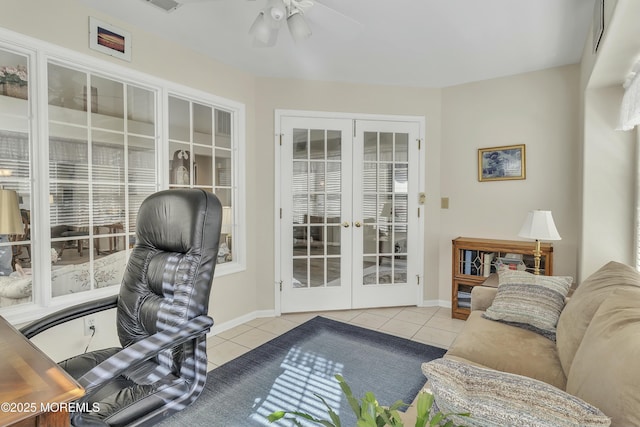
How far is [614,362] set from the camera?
94cm

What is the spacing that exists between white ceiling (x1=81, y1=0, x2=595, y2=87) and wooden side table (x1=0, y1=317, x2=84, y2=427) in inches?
80.0

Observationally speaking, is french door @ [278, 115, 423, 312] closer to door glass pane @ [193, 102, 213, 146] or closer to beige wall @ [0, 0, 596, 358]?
beige wall @ [0, 0, 596, 358]

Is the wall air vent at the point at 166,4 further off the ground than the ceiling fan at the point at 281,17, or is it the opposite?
the wall air vent at the point at 166,4

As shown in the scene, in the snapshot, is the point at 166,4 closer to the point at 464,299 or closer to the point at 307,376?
the point at 307,376

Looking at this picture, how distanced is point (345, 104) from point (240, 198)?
1.51m

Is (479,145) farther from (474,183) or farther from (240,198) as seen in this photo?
(240,198)

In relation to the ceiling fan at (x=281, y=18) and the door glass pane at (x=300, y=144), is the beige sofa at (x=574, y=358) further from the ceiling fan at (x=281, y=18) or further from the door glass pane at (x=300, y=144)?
the door glass pane at (x=300, y=144)

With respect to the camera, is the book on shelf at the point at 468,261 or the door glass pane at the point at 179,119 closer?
the door glass pane at the point at 179,119

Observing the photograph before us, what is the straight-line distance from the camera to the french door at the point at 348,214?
138 inches

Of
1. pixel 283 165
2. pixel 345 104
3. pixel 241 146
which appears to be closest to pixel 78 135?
pixel 241 146

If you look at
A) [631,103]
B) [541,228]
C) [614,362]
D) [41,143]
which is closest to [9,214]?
[41,143]

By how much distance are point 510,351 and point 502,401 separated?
112 centimetres

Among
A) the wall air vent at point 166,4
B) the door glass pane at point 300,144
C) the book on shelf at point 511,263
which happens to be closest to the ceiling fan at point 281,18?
the wall air vent at point 166,4

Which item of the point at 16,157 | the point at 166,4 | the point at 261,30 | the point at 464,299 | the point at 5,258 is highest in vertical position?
the point at 166,4
